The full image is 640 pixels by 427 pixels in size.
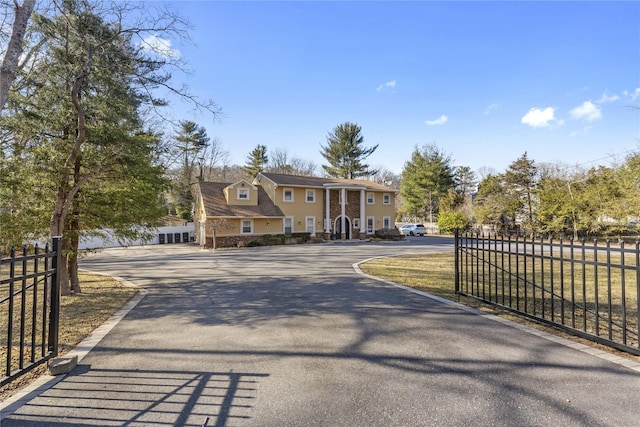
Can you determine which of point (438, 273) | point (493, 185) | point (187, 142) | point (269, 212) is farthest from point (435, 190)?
point (438, 273)

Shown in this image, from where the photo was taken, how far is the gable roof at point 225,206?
2322cm

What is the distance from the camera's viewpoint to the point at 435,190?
40.3 m

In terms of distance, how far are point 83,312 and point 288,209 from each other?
67.1 feet

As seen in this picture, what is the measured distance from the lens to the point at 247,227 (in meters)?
24.5

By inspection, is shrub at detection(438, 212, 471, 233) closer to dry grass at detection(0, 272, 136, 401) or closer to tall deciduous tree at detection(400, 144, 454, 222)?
tall deciduous tree at detection(400, 144, 454, 222)

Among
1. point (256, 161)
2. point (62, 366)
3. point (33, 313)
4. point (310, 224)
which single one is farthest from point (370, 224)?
point (33, 313)

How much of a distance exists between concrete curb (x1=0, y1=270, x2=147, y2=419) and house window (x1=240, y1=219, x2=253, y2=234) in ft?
57.9

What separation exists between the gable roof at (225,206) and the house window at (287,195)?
104cm

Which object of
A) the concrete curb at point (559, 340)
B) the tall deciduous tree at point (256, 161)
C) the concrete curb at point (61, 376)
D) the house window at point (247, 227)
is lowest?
the concrete curb at point (61, 376)

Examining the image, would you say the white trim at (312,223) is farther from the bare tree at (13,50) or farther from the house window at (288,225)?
the bare tree at (13,50)

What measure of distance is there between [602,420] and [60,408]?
4499 mm

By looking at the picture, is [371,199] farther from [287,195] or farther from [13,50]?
[13,50]

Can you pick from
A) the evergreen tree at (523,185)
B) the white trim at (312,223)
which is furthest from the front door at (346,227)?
the evergreen tree at (523,185)

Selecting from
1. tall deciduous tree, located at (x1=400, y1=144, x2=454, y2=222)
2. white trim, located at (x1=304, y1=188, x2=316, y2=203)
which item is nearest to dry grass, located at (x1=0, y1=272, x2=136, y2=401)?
white trim, located at (x1=304, y1=188, x2=316, y2=203)
